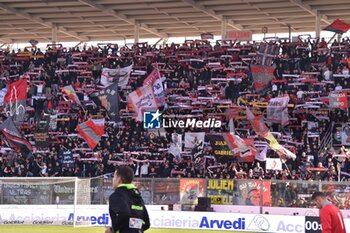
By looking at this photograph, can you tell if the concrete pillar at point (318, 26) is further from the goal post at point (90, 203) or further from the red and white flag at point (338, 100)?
the goal post at point (90, 203)

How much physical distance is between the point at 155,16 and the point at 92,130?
396 inches

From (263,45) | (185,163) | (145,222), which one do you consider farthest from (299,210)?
(145,222)

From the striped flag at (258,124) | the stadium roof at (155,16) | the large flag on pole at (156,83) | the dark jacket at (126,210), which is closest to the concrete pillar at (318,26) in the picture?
the stadium roof at (155,16)

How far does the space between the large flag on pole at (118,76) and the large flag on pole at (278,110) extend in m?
8.40

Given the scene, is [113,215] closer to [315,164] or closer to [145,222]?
[145,222]

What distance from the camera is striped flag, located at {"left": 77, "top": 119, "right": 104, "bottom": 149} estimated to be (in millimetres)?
44594

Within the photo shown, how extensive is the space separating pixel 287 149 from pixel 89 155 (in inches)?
393

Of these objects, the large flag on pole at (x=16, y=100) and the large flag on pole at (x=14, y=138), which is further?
the large flag on pole at (x=16, y=100)

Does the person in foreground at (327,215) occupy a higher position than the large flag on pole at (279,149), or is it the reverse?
the person in foreground at (327,215)

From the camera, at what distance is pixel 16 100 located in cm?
4731

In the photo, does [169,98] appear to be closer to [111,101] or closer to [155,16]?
[111,101]

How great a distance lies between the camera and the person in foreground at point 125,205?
34.4 feet

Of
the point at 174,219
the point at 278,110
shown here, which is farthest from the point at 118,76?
the point at 174,219

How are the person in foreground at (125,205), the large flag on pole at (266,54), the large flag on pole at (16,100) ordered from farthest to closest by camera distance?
1. the large flag on pole at (16,100)
2. the large flag on pole at (266,54)
3. the person in foreground at (125,205)
